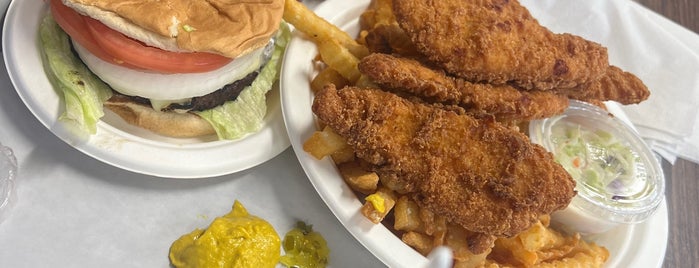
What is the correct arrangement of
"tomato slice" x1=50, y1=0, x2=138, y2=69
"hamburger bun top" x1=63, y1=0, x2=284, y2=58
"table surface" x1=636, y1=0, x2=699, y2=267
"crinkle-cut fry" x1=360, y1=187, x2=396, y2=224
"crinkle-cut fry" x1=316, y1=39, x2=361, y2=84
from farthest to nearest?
"table surface" x1=636, y1=0, x2=699, y2=267 → "crinkle-cut fry" x1=316, y1=39, x2=361, y2=84 → "crinkle-cut fry" x1=360, y1=187, x2=396, y2=224 → "tomato slice" x1=50, y1=0, x2=138, y2=69 → "hamburger bun top" x1=63, y1=0, x2=284, y2=58

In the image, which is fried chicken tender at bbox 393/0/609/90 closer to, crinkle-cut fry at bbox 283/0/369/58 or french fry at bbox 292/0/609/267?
french fry at bbox 292/0/609/267

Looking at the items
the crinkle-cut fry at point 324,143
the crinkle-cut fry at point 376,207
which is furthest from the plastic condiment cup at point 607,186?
the crinkle-cut fry at point 324,143

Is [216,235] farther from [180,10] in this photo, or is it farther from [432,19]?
[432,19]

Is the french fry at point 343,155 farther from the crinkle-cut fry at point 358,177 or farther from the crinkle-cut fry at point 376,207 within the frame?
the crinkle-cut fry at point 376,207

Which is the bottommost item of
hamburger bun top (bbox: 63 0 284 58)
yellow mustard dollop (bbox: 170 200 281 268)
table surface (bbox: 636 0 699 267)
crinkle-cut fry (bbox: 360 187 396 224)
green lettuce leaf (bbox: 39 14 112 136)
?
table surface (bbox: 636 0 699 267)

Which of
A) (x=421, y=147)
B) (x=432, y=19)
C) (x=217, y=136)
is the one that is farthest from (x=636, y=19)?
(x=217, y=136)

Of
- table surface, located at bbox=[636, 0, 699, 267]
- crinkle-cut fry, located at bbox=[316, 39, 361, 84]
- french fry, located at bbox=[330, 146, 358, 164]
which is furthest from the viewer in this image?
table surface, located at bbox=[636, 0, 699, 267]

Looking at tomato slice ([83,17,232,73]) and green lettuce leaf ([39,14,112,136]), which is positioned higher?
tomato slice ([83,17,232,73])

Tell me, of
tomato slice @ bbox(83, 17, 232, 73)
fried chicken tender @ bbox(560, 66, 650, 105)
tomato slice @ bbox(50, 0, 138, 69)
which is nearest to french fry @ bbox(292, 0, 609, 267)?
tomato slice @ bbox(83, 17, 232, 73)
